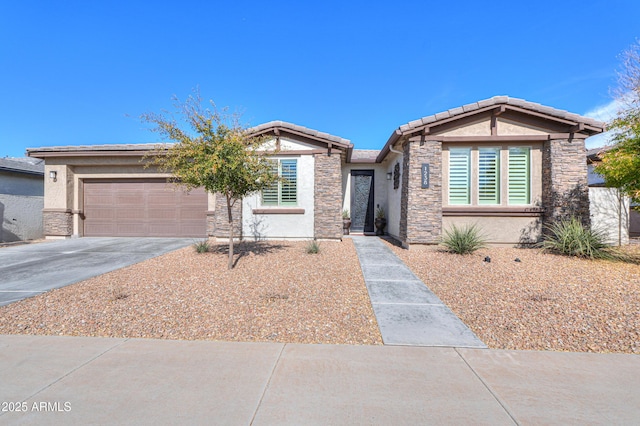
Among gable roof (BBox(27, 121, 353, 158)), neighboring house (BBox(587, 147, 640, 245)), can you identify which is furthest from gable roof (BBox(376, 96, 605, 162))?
gable roof (BBox(27, 121, 353, 158))

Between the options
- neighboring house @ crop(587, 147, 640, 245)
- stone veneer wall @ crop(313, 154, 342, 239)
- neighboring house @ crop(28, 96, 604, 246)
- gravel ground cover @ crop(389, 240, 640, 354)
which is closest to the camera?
gravel ground cover @ crop(389, 240, 640, 354)

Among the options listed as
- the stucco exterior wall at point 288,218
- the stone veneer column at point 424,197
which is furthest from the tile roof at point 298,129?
the stone veneer column at point 424,197

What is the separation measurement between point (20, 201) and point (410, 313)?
54.3 feet

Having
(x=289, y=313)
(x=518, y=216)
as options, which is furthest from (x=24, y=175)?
(x=518, y=216)

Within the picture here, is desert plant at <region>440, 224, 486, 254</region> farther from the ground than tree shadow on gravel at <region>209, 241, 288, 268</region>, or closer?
farther from the ground

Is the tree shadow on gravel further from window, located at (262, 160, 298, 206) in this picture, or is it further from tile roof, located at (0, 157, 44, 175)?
tile roof, located at (0, 157, 44, 175)

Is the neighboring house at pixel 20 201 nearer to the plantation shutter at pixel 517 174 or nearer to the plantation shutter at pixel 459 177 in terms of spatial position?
the plantation shutter at pixel 459 177

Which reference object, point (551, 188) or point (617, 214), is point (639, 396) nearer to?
point (551, 188)

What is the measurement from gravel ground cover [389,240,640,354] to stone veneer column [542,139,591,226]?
173cm

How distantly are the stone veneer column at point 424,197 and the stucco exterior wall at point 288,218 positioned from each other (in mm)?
3572

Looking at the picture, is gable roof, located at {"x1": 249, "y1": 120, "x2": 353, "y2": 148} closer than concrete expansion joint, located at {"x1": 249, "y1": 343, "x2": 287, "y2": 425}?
No

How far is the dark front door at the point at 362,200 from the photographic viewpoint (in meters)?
14.0

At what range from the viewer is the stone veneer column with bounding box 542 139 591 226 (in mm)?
9023

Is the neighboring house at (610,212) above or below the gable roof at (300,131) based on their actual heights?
below
